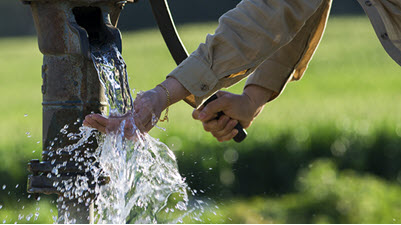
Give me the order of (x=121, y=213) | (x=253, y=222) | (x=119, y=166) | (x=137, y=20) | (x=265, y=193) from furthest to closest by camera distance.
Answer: (x=137, y=20) → (x=265, y=193) → (x=253, y=222) → (x=121, y=213) → (x=119, y=166)

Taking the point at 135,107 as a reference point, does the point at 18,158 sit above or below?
below

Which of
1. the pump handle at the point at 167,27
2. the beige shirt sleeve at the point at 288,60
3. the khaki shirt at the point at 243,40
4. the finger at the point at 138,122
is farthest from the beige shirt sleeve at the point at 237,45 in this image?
the beige shirt sleeve at the point at 288,60

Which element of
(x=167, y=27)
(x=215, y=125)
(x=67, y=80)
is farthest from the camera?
(x=215, y=125)

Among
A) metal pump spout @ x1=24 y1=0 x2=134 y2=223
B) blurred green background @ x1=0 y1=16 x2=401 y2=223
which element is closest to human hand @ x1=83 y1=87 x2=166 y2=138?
metal pump spout @ x1=24 y1=0 x2=134 y2=223

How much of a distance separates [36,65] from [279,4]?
370 inches

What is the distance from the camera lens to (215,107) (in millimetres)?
2080

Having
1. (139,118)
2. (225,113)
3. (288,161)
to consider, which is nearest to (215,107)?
(225,113)

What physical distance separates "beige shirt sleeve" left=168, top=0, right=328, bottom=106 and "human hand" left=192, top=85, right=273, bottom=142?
0.33 m

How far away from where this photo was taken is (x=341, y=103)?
19.1 feet

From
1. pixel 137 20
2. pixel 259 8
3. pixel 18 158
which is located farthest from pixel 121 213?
pixel 137 20

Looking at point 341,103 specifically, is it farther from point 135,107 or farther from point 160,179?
point 135,107

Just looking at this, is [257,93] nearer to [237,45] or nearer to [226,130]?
[226,130]

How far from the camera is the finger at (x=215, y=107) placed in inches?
81.1

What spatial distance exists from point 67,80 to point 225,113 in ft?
1.86
